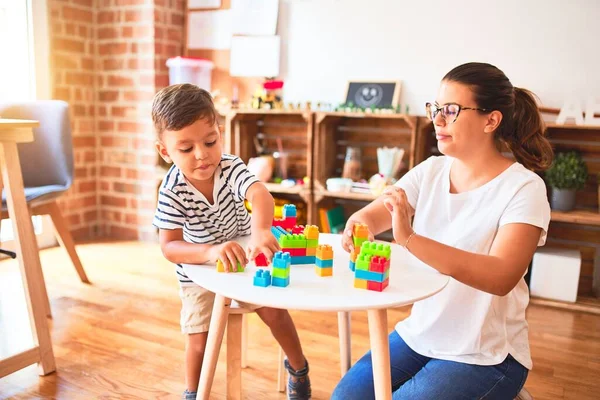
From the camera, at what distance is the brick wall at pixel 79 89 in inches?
142

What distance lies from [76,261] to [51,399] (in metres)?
1.18

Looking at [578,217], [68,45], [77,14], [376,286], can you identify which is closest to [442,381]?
[376,286]

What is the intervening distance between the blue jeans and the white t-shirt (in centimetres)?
2

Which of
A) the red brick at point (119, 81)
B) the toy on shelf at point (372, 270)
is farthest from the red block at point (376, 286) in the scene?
the red brick at point (119, 81)

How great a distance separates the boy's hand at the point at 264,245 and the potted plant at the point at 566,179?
6.42ft

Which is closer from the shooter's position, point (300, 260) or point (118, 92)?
point (300, 260)

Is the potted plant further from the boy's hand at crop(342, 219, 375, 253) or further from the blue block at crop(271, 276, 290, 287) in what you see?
the blue block at crop(271, 276, 290, 287)

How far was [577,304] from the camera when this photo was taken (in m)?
2.77

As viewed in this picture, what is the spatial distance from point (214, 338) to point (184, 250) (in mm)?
230

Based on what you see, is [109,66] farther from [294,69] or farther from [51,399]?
[51,399]

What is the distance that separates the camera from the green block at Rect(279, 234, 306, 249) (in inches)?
53.3

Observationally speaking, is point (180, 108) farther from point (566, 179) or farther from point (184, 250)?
point (566, 179)

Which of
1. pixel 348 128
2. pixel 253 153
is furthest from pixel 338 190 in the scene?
pixel 253 153

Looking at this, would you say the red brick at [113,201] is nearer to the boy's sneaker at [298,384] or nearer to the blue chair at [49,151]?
the blue chair at [49,151]
